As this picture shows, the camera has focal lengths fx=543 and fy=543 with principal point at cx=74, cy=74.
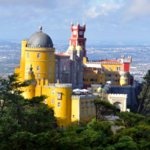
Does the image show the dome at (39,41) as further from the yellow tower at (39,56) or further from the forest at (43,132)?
the forest at (43,132)

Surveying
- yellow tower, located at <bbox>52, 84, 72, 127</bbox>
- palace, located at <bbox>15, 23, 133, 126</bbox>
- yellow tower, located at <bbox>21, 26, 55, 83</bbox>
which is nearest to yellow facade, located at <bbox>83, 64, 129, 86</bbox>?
palace, located at <bbox>15, 23, 133, 126</bbox>

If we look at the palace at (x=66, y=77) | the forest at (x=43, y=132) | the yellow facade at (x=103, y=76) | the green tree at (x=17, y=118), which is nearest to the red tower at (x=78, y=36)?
the palace at (x=66, y=77)

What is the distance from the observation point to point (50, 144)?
1645 inches

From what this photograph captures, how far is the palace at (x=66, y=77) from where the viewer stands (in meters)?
67.2

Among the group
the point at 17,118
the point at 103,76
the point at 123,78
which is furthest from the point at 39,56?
the point at 17,118

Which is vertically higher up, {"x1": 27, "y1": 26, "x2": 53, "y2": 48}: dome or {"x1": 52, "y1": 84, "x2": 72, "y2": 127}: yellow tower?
{"x1": 27, "y1": 26, "x2": 53, "y2": 48}: dome

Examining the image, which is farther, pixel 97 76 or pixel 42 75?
pixel 97 76

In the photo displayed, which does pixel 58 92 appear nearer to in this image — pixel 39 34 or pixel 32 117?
pixel 39 34

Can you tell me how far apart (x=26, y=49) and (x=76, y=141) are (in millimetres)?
34876

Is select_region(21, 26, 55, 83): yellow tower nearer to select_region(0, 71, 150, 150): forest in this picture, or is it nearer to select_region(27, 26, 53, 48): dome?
select_region(27, 26, 53, 48): dome

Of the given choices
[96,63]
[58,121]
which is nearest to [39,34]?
[58,121]

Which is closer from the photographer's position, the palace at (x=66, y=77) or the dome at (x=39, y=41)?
the palace at (x=66, y=77)

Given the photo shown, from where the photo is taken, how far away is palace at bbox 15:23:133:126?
67.2 meters

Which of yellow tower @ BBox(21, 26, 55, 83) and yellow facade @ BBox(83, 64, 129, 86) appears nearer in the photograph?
yellow tower @ BBox(21, 26, 55, 83)
